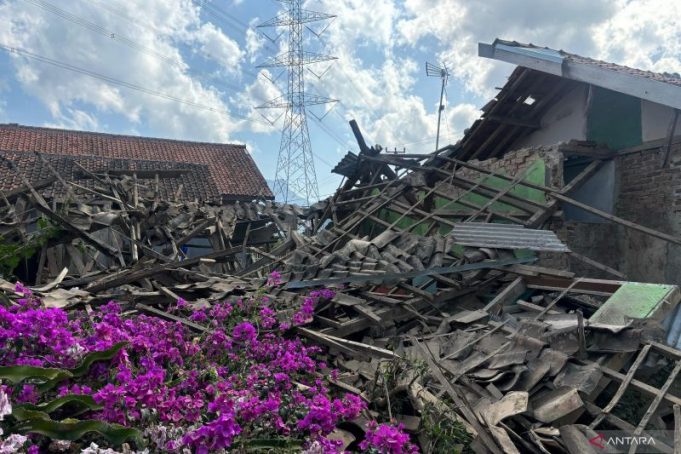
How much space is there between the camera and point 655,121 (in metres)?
7.04

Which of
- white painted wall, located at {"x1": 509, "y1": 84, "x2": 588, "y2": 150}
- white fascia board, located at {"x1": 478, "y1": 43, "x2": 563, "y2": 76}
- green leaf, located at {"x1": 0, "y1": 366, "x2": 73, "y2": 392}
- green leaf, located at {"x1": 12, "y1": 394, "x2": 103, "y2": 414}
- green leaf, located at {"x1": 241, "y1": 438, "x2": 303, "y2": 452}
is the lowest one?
green leaf, located at {"x1": 241, "y1": 438, "x2": 303, "y2": 452}

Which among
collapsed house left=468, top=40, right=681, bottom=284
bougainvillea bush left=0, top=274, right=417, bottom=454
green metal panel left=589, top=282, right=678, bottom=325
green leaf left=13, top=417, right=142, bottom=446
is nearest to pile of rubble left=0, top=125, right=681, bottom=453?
green metal panel left=589, top=282, right=678, bottom=325

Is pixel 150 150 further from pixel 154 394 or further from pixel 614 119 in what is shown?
pixel 154 394

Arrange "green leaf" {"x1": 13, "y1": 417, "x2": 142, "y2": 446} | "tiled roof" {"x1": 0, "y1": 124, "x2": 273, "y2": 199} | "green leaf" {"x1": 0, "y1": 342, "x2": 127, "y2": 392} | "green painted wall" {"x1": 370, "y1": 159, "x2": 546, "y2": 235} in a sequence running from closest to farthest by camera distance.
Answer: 1. "green leaf" {"x1": 13, "y1": 417, "x2": 142, "y2": 446}
2. "green leaf" {"x1": 0, "y1": 342, "x2": 127, "y2": 392}
3. "green painted wall" {"x1": 370, "y1": 159, "x2": 546, "y2": 235}
4. "tiled roof" {"x1": 0, "y1": 124, "x2": 273, "y2": 199}

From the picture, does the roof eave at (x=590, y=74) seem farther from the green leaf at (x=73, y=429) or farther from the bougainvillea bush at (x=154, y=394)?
the green leaf at (x=73, y=429)

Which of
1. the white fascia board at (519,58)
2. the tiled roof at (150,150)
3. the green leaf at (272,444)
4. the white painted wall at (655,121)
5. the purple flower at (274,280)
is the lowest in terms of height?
the green leaf at (272,444)

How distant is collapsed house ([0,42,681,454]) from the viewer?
11.1ft

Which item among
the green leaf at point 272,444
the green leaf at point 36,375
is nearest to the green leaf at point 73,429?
the green leaf at point 36,375

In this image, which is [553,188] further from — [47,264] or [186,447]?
[47,264]

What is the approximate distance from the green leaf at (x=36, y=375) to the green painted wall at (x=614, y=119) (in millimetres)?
8600

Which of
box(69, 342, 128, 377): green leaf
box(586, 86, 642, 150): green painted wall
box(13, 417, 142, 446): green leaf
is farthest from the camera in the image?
box(586, 86, 642, 150): green painted wall

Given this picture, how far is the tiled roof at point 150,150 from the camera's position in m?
23.1

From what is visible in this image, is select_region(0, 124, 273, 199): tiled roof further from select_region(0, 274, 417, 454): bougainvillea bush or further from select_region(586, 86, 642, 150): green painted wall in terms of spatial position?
select_region(0, 274, 417, 454): bougainvillea bush

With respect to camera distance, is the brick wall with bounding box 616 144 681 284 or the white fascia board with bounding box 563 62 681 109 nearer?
the white fascia board with bounding box 563 62 681 109
